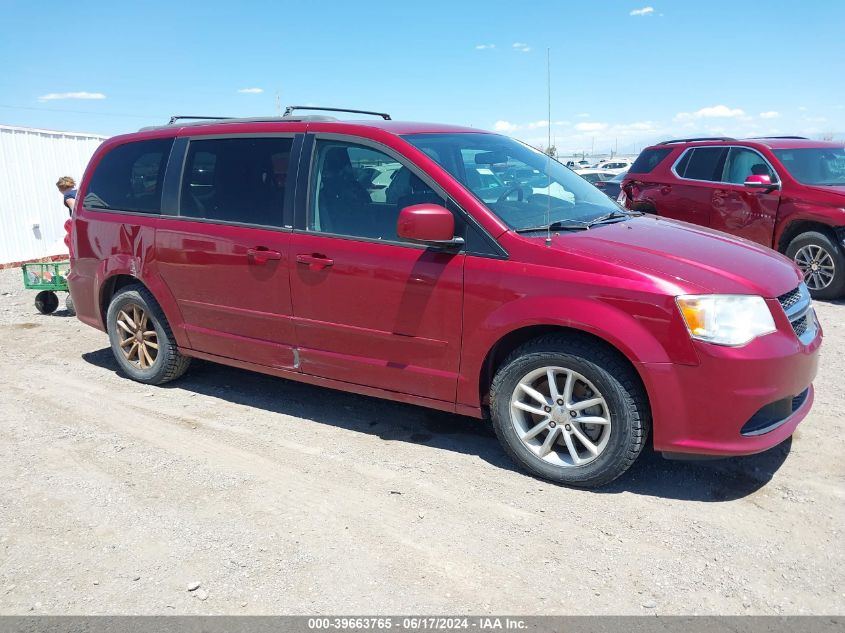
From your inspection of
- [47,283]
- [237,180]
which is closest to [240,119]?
[237,180]

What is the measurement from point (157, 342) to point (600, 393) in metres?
3.58

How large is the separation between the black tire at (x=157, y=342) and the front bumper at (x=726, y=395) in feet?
11.9

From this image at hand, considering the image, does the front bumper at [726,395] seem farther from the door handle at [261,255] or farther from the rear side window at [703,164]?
the rear side window at [703,164]

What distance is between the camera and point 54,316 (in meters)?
8.63

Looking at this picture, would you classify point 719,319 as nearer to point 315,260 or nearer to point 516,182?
point 516,182

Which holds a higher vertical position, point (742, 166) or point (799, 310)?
point (742, 166)

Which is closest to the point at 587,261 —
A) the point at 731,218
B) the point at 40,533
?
the point at 40,533

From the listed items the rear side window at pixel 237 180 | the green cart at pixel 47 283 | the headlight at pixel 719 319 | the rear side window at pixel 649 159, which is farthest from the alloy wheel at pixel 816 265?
the green cart at pixel 47 283

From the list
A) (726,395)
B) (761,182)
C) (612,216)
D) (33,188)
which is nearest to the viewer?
(726,395)

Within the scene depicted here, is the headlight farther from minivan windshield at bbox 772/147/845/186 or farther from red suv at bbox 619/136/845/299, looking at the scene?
minivan windshield at bbox 772/147/845/186

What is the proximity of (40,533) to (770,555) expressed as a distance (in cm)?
347

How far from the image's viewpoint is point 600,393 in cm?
351

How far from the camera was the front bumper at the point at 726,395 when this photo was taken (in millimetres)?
3264

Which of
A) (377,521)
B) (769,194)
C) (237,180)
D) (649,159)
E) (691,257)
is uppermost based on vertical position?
(649,159)
